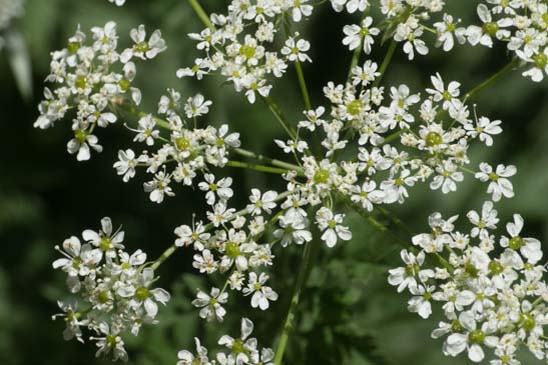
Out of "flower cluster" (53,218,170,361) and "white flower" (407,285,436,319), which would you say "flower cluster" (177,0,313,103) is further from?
"white flower" (407,285,436,319)

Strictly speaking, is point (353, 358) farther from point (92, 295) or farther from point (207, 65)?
point (207, 65)

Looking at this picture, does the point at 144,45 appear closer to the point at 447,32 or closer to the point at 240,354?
the point at 447,32

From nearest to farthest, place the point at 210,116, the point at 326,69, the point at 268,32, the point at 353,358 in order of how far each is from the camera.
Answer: the point at 268,32
the point at 353,358
the point at 210,116
the point at 326,69

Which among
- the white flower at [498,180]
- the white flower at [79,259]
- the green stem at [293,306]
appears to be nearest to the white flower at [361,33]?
the white flower at [498,180]

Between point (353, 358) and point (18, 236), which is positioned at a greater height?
point (18, 236)

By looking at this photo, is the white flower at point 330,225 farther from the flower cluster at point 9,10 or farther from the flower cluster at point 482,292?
the flower cluster at point 9,10

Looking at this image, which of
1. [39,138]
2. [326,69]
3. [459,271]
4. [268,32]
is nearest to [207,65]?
[268,32]

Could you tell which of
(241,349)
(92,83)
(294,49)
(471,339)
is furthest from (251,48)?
(471,339)
